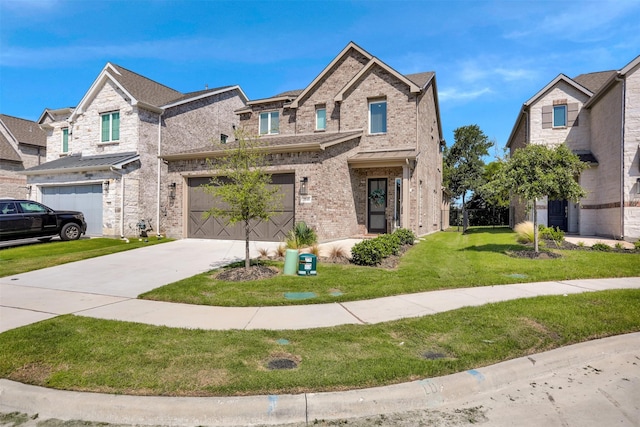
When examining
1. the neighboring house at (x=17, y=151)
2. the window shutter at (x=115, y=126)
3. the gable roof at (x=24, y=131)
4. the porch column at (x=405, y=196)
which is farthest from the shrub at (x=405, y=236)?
the gable roof at (x=24, y=131)

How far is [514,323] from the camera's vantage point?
529 centimetres

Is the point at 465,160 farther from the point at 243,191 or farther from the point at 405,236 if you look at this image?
the point at 243,191

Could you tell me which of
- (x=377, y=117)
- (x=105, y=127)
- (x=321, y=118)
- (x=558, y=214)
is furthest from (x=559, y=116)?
(x=105, y=127)

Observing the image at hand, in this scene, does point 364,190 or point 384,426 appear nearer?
point 384,426

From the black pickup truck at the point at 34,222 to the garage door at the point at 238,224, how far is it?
16.7ft

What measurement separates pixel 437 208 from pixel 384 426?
2250cm

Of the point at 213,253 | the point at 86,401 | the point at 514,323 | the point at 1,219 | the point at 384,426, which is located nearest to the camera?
the point at 384,426

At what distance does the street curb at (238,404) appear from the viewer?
10.5 ft

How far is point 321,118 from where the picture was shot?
751 inches

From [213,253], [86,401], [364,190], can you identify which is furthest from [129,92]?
[86,401]

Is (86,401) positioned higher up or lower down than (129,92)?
lower down

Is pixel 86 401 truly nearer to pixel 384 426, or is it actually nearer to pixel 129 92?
pixel 384 426

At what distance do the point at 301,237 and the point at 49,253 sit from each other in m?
9.33

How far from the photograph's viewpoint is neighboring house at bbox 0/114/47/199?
2567 cm
